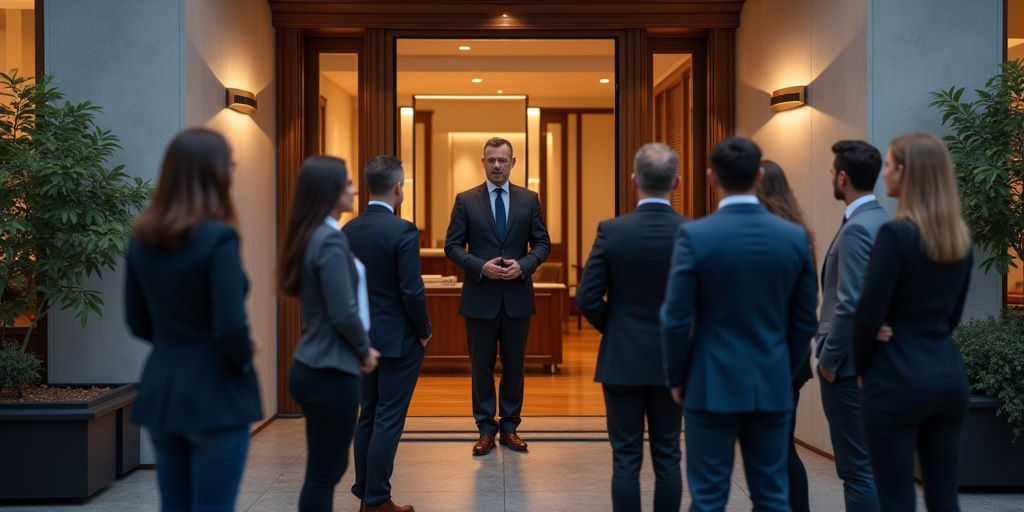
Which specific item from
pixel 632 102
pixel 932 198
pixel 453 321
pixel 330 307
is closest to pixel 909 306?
pixel 932 198

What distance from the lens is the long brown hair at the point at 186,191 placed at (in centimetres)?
246

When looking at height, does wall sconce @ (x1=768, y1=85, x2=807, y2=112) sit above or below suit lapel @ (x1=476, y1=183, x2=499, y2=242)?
above

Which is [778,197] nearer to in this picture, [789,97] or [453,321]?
[789,97]

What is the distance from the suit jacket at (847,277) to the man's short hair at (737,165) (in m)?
0.74

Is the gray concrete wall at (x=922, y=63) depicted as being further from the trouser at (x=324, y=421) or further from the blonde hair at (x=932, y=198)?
the trouser at (x=324, y=421)

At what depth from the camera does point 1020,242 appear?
477cm

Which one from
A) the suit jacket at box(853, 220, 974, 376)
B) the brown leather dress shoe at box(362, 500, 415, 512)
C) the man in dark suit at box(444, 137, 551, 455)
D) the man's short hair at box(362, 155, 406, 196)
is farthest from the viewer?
the man in dark suit at box(444, 137, 551, 455)

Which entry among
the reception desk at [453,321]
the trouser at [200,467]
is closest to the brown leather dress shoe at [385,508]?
the trouser at [200,467]

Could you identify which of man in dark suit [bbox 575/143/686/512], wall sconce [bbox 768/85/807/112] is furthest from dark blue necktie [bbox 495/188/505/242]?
man in dark suit [bbox 575/143/686/512]

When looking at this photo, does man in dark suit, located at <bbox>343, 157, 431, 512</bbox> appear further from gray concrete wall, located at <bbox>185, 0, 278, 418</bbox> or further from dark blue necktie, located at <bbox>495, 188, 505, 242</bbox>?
dark blue necktie, located at <bbox>495, 188, 505, 242</bbox>

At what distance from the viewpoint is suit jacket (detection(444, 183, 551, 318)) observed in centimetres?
568

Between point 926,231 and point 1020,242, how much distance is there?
2.34 metres

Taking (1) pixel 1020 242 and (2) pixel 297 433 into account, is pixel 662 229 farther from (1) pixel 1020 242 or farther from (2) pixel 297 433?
(2) pixel 297 433

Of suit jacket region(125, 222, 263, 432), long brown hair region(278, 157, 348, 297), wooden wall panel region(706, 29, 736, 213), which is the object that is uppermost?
wooden wall panel region(706, 29, 736, 213)
